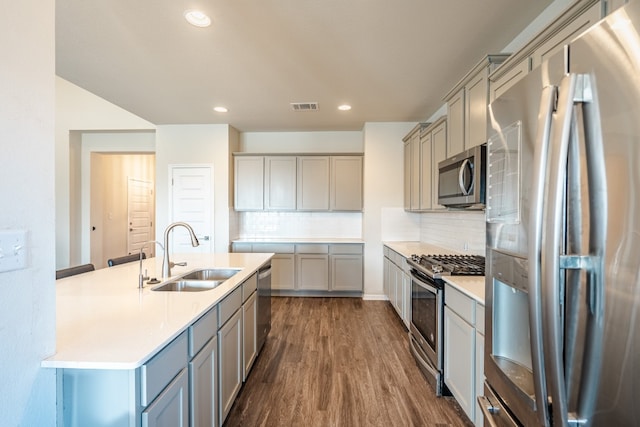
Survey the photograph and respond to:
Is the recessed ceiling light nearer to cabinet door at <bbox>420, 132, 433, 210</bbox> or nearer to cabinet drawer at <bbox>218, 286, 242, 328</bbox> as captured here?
cabinet drawer at <bbox>218, 286, 242, 328</bbox>

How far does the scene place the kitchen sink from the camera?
2123 mm

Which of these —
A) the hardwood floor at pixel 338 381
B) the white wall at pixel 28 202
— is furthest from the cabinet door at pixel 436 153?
the white wall at pixel 28 202

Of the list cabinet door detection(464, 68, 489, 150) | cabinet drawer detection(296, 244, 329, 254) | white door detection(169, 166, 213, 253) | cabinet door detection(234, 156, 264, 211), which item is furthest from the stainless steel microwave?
white door detection(169, 166, 213, 253)

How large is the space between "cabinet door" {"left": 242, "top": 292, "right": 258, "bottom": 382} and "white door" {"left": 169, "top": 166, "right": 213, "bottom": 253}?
253 centimetres

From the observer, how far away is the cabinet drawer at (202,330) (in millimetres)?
1382

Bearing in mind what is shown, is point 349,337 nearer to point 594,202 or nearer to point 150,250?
point 594,202

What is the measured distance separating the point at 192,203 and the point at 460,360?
4215mm

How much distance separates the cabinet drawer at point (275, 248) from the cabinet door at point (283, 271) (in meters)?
0.06

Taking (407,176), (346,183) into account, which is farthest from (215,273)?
(407,176)

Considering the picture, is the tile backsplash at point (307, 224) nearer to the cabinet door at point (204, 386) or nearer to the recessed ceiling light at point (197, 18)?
the recessed ceiling light at point (197, 18)

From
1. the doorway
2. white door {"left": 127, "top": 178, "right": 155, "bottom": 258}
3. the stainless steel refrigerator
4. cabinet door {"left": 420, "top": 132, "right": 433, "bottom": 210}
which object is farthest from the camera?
white door {"left": 127, "top": 178, "right": 155, "bottom": 258}

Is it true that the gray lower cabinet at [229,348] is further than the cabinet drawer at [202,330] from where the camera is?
Yes

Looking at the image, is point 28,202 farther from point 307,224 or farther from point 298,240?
point 307,224

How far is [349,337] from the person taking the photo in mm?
3277
